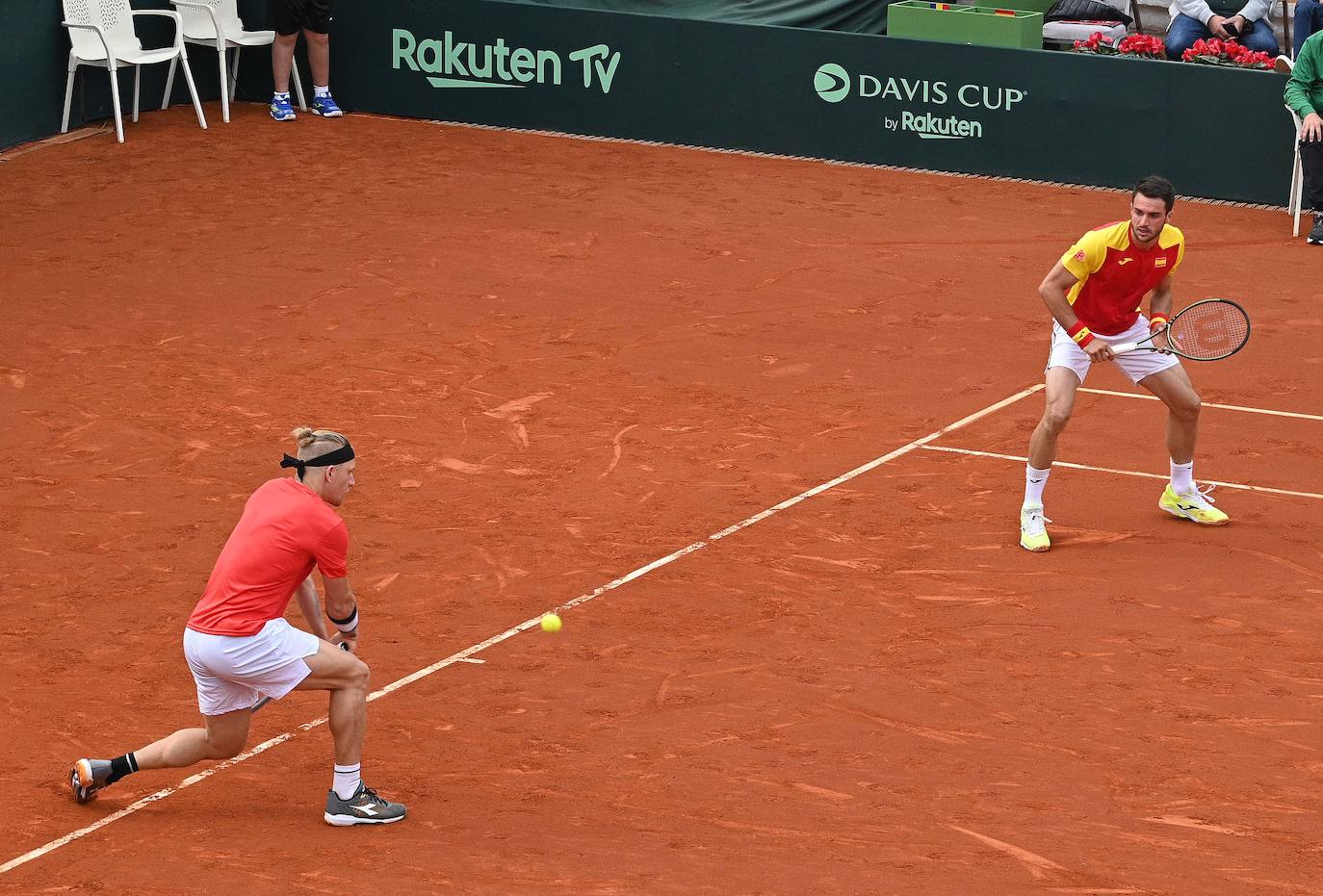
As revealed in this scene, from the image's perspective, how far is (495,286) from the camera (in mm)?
13742

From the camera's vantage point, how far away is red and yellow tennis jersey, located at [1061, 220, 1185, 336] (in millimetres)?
8852

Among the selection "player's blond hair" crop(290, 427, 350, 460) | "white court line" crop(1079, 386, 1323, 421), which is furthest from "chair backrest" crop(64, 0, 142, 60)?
"player's blond hair" crop(290, 427, 350, 460)

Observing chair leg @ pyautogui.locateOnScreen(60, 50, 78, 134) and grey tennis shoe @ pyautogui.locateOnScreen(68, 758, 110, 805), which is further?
chair leg @ pyautogui.locateOnScreen(60, 50, 78, 134)

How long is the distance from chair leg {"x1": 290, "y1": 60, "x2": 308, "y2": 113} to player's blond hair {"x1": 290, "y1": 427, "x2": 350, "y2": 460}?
1389 cm

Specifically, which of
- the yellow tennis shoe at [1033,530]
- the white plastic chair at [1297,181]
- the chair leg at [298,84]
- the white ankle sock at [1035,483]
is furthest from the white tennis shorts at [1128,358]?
the chair leg at [298,84]

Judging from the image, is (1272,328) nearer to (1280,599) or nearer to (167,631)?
(1280,599)

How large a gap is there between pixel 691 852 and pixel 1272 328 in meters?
8.15

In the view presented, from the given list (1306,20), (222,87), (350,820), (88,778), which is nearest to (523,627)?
(350,820)

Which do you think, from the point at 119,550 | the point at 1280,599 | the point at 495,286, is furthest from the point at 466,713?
the point at 495,286

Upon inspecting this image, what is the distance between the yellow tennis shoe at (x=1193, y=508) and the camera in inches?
368

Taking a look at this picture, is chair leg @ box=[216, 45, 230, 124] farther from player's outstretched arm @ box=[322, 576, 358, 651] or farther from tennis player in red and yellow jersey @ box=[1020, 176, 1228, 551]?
player's outstretched arm @ box=[322, 576, 358, 651]

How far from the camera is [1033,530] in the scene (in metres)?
9.05

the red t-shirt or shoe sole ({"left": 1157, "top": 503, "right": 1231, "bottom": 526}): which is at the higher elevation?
the red t-shirt

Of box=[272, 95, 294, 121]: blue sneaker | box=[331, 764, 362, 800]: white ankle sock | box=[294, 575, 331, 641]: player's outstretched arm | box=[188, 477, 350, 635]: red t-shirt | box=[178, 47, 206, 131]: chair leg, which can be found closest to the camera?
box=[188, 477, 350, 635]: red t-shirt
